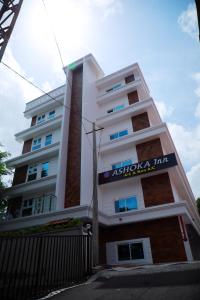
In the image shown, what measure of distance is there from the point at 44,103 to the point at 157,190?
17.3 m

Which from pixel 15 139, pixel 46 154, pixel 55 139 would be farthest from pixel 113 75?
pixel 15 139

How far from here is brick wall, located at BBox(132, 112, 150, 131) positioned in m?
20.2

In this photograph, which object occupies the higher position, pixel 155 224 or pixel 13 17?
pixel 13 17

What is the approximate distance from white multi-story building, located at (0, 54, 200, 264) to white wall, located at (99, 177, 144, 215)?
82 mm

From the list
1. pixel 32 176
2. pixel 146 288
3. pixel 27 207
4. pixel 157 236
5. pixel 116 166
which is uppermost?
pixel 32 176

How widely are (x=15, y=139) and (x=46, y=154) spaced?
248 inches

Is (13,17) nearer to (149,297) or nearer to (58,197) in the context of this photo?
(149,297)

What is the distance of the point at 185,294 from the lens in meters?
4.93

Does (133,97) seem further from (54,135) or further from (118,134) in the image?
(54,135)

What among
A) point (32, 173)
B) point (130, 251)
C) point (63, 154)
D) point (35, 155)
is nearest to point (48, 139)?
point (35, 155)

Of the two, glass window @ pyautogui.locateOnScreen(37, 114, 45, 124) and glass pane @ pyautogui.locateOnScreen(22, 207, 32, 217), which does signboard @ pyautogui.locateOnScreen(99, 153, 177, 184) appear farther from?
glass window @ pyautogui.locateOnScreen(37, 114, 45, 124)

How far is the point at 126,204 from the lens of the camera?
57.1 feet

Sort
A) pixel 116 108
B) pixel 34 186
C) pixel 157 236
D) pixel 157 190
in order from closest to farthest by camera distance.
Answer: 1. pixel 157 236
2. pixel 157 190
3. pixel 34 186
4. pixel 116 108

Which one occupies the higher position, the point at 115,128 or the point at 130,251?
the point at 115,128
